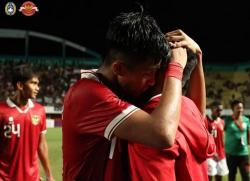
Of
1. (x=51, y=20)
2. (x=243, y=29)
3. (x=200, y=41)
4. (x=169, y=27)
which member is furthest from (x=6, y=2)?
(x=243, y=29)

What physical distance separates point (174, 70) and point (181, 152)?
1.14 feet

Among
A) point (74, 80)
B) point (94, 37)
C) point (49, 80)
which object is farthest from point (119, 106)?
point (94, 37)

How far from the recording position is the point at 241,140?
377 inches

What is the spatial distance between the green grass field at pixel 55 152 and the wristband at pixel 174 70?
27.4 ft

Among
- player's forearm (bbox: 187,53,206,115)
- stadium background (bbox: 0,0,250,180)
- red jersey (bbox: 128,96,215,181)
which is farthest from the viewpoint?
stadium background (bbox: 0,0,250,180)

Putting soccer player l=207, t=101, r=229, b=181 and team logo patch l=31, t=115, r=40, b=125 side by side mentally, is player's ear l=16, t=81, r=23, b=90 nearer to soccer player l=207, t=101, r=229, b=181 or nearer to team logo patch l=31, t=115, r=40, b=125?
team logo patch l=31, t=115, r=40, b=125

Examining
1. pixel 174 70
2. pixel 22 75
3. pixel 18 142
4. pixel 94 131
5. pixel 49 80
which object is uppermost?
pixel 174 70

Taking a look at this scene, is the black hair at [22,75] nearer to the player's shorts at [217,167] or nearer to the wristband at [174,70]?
the wristband at [174,70]

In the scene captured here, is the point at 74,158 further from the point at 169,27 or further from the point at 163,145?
the point at 169,27

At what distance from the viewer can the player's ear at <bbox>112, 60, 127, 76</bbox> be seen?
2033 millimetres

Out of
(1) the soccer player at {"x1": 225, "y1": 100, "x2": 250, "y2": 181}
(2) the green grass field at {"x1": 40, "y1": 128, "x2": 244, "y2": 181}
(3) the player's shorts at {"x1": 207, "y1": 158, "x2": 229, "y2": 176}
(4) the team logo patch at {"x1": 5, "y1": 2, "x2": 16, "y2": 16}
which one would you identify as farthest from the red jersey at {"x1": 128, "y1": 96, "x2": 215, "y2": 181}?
(4) the team logo patch at {"x1": 5, "y1": 2, "x2": 16, "y2": 16}

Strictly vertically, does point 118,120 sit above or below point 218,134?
above

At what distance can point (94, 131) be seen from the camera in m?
2.05

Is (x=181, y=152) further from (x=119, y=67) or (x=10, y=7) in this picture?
(x=10, y=7)
